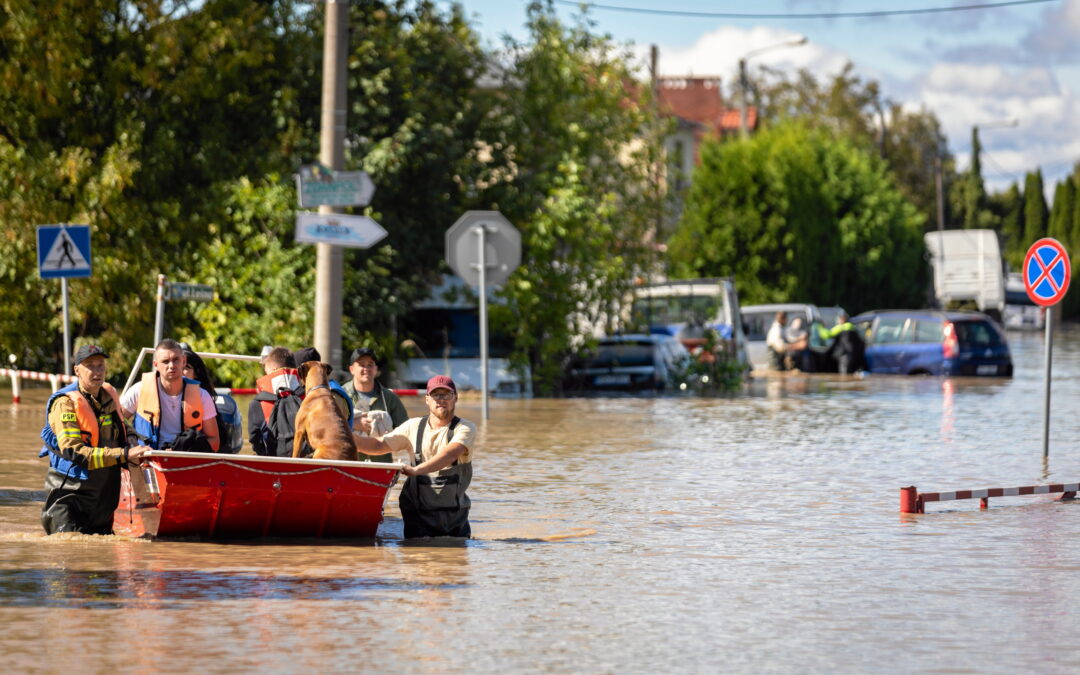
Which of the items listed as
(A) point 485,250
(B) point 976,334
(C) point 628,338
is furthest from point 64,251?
(B) point 976,334

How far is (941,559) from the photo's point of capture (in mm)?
11953

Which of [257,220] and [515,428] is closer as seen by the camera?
[515,428]

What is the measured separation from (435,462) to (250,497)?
1.22 metres

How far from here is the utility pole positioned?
1962 cm

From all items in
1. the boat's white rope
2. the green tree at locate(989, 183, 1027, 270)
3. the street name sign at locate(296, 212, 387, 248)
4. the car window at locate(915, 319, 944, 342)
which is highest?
the green tree at locate(989, 183, 1027, 270)

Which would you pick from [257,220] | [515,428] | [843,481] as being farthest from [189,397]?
[257,220]

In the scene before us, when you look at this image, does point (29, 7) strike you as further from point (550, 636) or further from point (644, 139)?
point (550, 636)

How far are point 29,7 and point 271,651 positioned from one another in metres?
21.5

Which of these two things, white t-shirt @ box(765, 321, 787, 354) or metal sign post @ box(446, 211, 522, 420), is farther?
white t-shirt @ box(765, 321, 787, 354)

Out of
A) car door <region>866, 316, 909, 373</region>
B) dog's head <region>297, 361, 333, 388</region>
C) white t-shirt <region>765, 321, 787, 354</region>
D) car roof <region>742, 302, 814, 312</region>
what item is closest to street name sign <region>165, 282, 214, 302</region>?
dog's head <region>297, 361, 333, 388</region>

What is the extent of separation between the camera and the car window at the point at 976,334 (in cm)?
3691

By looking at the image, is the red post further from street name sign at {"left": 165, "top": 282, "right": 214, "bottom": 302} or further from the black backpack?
street name sign at {"left": 165, "top": 282, "right": 214, "bottom": 302}

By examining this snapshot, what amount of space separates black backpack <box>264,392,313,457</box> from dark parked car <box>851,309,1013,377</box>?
25413mm

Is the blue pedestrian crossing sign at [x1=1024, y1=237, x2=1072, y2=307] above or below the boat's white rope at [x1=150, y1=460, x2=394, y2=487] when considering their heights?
above
